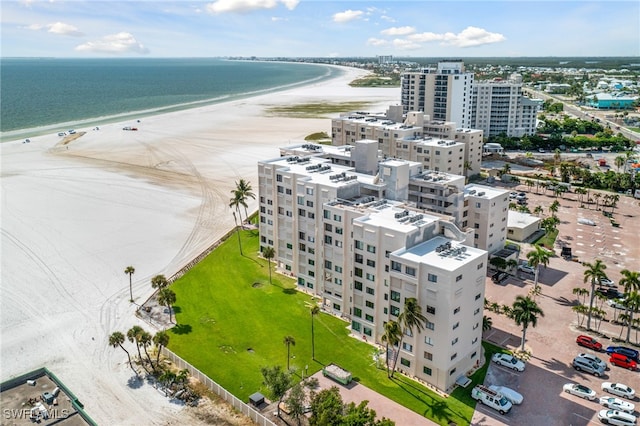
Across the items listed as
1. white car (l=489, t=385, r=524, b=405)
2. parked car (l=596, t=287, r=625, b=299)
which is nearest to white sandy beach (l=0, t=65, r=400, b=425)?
white car (l=489, t=385, r=524, b=405)

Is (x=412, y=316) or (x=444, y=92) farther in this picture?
(x=444, y=92)

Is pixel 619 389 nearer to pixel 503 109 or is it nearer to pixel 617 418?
pixel 617 418

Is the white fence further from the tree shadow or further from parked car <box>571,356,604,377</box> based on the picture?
parked car <box>571,356,604,377</box>

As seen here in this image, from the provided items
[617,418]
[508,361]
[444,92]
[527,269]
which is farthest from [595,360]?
[444,92]

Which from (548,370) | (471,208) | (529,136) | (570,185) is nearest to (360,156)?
(471,208)

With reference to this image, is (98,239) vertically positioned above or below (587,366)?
above

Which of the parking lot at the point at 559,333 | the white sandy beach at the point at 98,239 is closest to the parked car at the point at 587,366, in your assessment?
the parking lot at the point at 559,333
